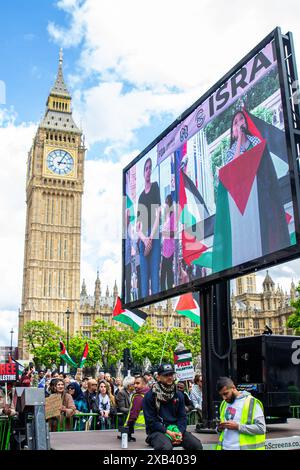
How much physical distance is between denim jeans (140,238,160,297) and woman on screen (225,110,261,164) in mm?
3240

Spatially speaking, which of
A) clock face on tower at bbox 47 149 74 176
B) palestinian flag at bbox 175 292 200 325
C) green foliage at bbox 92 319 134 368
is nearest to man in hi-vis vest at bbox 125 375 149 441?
palestinian flag at bbox 175 292 200 325

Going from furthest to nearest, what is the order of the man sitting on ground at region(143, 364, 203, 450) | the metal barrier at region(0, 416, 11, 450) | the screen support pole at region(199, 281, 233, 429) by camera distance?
the screen support pole at region(199, 281, 233, 429)
the metal barrier at region(0, 416, 11, 450)
the man sitting on ground at region(143, 364, 203, 450)

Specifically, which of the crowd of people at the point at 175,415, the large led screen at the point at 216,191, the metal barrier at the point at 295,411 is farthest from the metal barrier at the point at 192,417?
the large led screen at the point at 216,191

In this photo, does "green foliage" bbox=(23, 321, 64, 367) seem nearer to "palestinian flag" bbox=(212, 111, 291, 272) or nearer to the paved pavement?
the paved pavement

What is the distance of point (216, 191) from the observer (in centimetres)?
1042

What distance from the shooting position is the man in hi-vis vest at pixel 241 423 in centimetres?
577

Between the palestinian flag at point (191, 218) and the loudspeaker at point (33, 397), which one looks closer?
the loudspeaker at point (33, 397)

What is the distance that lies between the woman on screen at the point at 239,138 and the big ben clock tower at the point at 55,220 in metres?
82.8

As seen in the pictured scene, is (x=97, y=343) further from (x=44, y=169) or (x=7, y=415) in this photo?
(x=7, y=415)

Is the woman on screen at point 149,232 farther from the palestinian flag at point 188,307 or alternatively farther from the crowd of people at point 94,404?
the palestinian flag at point 188,307

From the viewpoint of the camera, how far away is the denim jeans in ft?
40.8

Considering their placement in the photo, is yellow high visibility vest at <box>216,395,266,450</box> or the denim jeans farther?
the denim jeans

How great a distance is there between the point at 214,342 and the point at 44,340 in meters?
62.8

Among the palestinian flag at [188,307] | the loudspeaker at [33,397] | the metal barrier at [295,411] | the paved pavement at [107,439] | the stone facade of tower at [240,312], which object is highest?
the stone facade of tower at [240,312]
